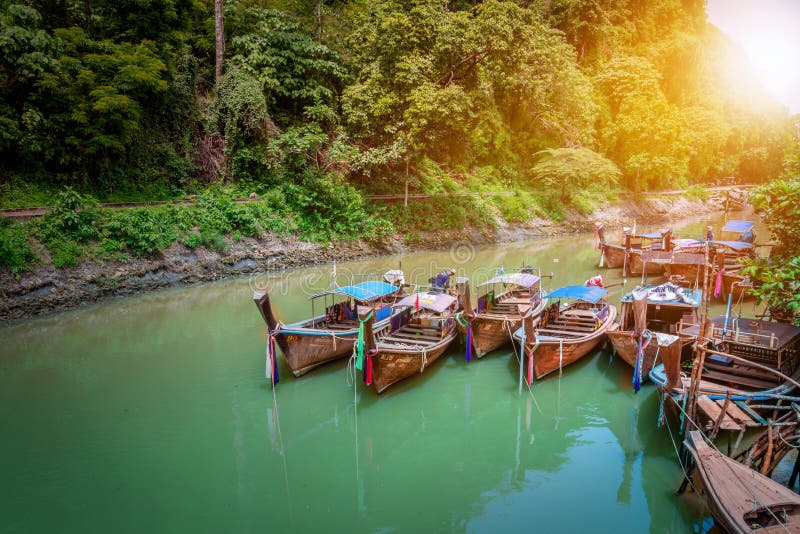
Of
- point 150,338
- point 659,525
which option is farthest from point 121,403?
point 659,525

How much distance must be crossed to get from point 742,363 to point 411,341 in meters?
6.63

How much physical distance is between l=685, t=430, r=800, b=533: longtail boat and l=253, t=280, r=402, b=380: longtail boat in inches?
242

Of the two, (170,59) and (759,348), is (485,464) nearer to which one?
(759,348)

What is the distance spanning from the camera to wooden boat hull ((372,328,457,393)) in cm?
959

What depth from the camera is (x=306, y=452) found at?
8.33m

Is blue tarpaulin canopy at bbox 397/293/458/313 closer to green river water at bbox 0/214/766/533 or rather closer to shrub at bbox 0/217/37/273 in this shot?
green river water at bbox 0/214/766/533

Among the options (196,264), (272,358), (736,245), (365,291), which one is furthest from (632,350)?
(196,264)

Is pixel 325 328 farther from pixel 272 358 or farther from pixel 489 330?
pixel 489 330

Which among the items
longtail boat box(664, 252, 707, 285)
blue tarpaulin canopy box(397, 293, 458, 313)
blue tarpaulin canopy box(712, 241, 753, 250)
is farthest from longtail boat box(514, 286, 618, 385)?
blue tarpaulin canopy box(712, 241, 753, 250)

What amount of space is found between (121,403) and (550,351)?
949cm

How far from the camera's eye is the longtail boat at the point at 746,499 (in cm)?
523

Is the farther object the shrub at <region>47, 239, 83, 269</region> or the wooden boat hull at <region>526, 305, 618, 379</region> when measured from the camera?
the shrub at <region>47, 239, 83, 269</region>

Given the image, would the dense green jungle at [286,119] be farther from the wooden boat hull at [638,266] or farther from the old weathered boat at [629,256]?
the wooden boat hull at [638,266]

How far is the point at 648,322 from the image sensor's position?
492 inches
